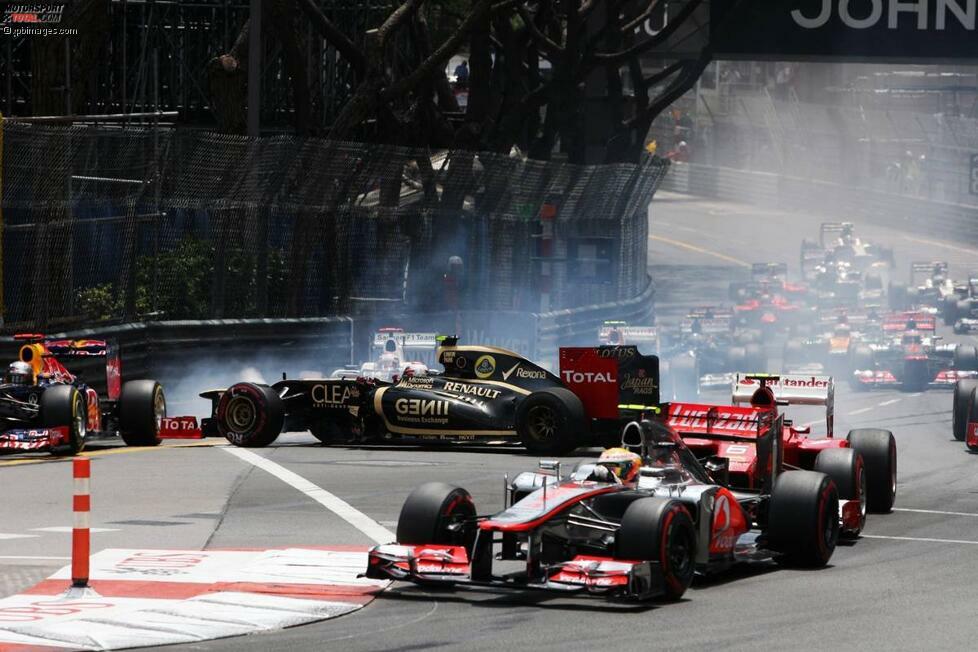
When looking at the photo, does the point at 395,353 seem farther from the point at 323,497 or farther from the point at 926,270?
the point at 926,270

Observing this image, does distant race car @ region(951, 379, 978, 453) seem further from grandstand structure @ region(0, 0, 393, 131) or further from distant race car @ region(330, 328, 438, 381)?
grandstand structure @ region(0, 0, 393, 131)

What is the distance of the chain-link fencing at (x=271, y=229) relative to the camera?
23938mm

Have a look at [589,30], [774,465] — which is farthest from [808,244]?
[774,465]

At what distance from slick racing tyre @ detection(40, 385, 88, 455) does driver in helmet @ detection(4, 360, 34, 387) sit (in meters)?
0.51

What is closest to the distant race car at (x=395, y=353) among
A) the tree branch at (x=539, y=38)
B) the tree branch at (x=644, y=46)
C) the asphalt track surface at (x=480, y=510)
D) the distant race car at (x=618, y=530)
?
the asphalt track surface at (x=480, y=510)

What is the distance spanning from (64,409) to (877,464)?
8.48m

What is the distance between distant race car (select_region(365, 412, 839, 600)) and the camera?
12.0m

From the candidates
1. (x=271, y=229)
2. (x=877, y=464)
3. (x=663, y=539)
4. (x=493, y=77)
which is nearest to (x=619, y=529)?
(x=663, y=539)

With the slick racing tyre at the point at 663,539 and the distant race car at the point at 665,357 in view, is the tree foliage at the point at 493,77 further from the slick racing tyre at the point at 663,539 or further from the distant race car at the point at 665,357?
the slick racing tyre at the point at 663,539

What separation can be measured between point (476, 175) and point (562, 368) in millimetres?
13986

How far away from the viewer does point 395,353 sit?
25156 millimetres

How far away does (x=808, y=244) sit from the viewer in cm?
5834

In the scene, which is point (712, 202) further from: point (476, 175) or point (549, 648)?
→ point (549, 648)

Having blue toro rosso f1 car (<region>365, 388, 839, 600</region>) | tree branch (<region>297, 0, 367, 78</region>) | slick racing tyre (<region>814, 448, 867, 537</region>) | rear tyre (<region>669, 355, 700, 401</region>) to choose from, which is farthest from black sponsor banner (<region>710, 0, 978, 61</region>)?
blue toro rosso f1 car (<region>365, 388, 839, 600</region>)
